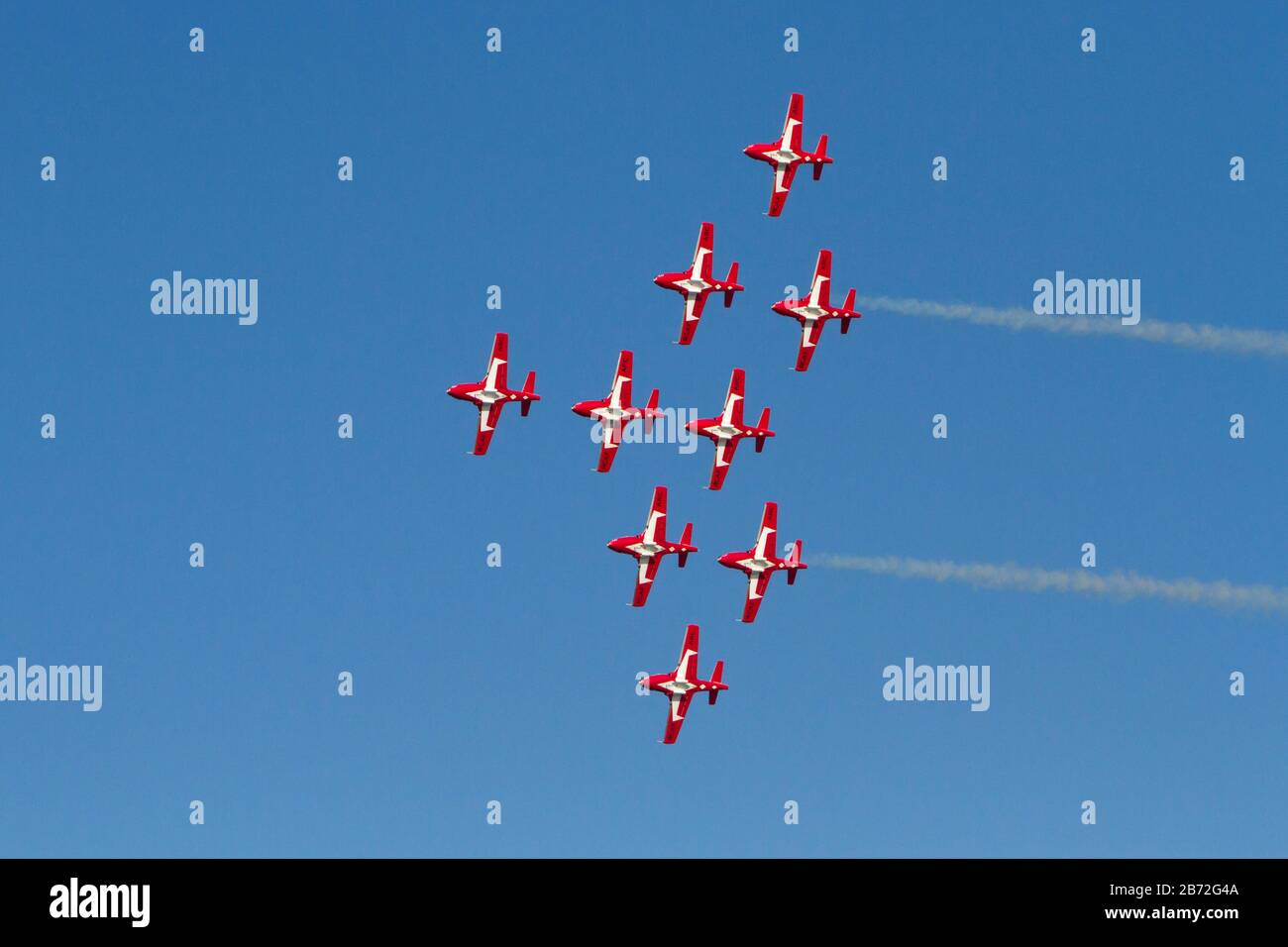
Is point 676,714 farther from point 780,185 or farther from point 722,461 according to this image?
point 780,185

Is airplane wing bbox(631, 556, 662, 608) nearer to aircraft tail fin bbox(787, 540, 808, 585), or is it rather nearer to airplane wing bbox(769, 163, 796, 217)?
aircraft tail fin bbox(787, 540, 808, 585)

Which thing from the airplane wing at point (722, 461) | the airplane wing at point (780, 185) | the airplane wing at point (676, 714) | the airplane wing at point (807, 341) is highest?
the airplane wing at point (780, 185)

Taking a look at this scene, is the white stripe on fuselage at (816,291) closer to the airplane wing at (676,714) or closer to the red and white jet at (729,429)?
the red and white jet at (729,429)

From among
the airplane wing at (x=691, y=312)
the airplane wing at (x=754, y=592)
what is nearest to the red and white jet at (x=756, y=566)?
the airplane wing at (x=754, y=592)

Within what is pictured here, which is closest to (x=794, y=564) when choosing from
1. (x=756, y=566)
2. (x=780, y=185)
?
(x=756, y=566)
